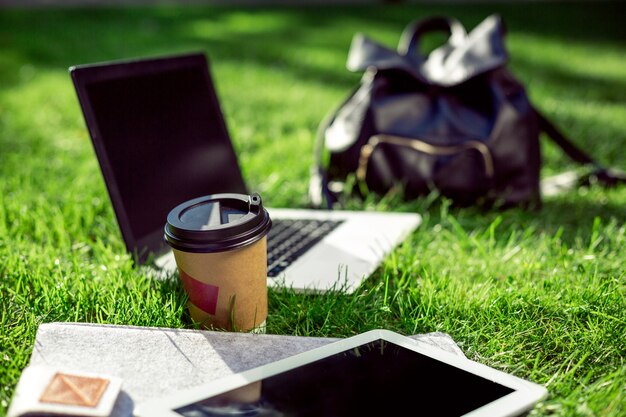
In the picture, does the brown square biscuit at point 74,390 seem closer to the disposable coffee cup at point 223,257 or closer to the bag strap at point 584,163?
the disposable coffee cup at point 223,257

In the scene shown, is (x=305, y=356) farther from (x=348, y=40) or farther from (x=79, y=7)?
(x=79, y=7)

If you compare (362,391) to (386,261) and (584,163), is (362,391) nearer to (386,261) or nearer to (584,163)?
(386,261)

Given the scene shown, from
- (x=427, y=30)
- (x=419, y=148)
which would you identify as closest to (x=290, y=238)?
(x=419, y=148)

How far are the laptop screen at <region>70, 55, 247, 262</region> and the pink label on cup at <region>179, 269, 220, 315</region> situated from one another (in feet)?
1.04

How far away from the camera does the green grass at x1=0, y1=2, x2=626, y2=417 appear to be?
5.28 feet

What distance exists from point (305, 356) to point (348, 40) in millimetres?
5445

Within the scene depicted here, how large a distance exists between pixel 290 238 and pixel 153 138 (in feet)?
1.61

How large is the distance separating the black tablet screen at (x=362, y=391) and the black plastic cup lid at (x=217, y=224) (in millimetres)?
289

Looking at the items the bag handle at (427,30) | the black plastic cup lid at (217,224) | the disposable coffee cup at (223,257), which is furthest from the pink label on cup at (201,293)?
the bag handle at (427,30)

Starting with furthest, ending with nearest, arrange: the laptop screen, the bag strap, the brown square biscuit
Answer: the bag strap → the laptop screen → the brown square biscuit

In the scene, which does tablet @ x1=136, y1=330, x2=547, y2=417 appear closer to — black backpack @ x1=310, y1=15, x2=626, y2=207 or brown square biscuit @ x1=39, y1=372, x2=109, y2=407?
brown square biscuit @ x1=39, y1=372, x2=109, y2=407

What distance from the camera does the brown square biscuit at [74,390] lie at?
1.16m

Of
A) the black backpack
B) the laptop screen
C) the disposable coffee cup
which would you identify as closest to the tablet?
the disposable coffee cup

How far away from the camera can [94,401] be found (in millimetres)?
1183
